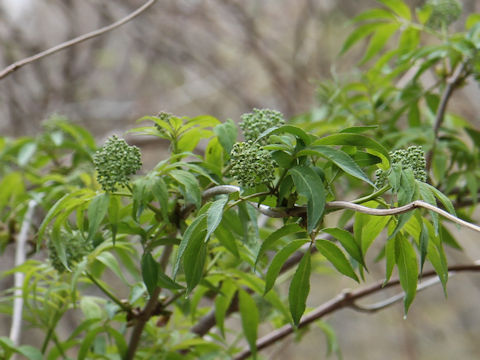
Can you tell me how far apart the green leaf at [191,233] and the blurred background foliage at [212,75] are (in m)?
1.12

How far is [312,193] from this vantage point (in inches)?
16.2

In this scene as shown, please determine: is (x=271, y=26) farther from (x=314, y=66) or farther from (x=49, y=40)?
(x=49, y=40)

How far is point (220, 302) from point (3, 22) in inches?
69.0

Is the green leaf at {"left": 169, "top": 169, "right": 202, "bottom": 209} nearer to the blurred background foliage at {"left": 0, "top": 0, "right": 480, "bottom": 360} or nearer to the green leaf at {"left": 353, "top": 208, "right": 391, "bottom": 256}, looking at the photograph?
the green leaf at {"left": 353, "top": 208, "right": 391, "bottom": 256}

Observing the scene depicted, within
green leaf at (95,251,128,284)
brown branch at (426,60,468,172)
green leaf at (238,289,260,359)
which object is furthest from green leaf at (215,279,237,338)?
brown branch at (426,60,468,172)

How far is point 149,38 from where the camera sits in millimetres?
2225

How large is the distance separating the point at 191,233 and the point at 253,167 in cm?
6

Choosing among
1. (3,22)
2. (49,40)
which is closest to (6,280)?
(3,22)

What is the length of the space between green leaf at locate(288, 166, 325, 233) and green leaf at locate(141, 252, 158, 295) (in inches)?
6.7

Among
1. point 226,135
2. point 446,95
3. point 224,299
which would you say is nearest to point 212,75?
point 446,95

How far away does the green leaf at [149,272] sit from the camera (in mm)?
525

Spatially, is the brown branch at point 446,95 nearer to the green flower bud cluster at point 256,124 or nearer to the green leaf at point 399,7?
the green leaf at point 399,7

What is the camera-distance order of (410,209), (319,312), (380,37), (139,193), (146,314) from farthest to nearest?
(380,37)
(319,312)
(146,314)
(139,193)
(410,209)

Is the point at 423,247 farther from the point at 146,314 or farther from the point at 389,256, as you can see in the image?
the point at 146,314
